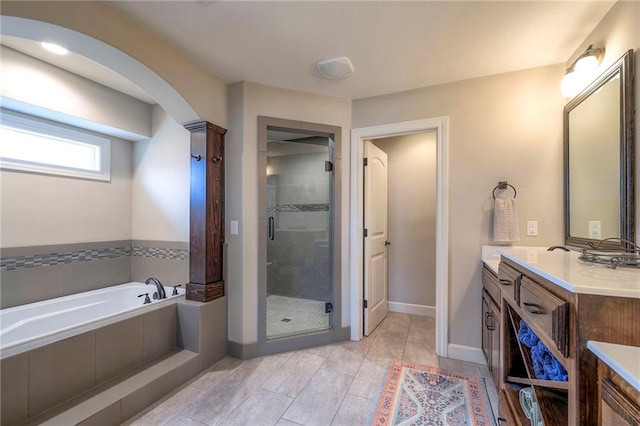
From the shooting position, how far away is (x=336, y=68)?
2.02 m

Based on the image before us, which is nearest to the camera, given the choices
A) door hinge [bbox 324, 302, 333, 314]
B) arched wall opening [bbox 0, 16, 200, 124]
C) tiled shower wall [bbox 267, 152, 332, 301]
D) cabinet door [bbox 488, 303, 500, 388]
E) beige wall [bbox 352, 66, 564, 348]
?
arched wall opening [bbox 0, 16, 200, 124]

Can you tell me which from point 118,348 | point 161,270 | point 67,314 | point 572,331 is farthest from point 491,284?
point 67,314

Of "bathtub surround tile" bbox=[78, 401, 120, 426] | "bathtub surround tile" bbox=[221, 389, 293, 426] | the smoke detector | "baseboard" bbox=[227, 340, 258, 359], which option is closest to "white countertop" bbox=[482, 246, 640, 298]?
"bathtub surround tile" bbox=[221, 389, 293, 426]

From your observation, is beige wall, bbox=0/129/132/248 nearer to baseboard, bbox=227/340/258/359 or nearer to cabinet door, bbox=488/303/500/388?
baseboard, bbox=227/340/258/359

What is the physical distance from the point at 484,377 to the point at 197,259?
7.96ft

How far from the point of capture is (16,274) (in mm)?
2160

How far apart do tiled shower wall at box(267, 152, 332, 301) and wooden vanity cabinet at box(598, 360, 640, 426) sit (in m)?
2.10

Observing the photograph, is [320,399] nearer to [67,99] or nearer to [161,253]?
[161,253]

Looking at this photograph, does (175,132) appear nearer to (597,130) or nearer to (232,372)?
(232,372)

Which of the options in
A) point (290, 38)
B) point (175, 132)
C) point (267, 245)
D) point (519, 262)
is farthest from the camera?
point (175, 132)

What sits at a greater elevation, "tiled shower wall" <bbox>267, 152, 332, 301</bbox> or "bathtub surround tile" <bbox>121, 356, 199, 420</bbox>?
"tiled shower wall" <bbox>267, 152, 332, 301</bbox>

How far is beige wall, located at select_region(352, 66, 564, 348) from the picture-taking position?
1993 millimetres

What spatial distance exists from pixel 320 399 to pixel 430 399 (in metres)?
0.73

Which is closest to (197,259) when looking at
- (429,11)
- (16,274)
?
(16,274)
